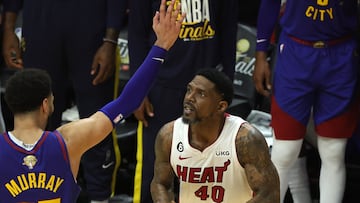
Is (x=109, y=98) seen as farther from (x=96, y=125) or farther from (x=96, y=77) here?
(x=96, y=125)

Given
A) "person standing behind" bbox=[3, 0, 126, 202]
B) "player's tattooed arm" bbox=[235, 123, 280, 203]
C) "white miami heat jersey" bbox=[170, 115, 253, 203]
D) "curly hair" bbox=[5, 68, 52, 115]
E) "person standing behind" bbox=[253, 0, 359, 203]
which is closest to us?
"curly hair" bbox=[5, 68, 52, 115]

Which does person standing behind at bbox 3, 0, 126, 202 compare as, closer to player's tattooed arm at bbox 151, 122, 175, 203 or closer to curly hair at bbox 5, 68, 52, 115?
player's tattooed arm at bbox 151, 122, 175, 203

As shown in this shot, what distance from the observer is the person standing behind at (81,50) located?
189 inches

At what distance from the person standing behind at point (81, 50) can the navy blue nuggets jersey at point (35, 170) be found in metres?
1.47

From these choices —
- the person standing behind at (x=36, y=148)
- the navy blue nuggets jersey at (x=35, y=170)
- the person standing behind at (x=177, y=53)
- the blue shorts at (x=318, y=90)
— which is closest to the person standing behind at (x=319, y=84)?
the blue shorts at (x=318, y=90)

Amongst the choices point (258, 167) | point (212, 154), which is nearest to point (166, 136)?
point (212, 154)

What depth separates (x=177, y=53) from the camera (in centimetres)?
462

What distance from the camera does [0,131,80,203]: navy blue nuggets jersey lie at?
132 inches

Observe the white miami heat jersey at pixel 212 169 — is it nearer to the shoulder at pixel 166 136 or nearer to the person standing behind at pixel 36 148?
the shoulder at pixel 166 136

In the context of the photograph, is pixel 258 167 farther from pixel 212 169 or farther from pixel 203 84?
pixel 203 84

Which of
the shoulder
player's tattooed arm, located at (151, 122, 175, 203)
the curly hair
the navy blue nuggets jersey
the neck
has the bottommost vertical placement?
player's tattooed arm, located at (151, 122, 175, 203)

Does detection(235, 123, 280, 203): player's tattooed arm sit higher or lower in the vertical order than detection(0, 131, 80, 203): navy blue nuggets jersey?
lower

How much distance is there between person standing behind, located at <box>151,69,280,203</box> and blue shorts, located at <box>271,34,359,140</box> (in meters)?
0.67

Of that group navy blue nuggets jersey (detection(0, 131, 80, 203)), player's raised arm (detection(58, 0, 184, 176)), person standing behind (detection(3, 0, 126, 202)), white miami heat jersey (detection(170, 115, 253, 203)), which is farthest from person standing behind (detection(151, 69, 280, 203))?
person standing behind (detection(3, 0, 126, 202))
